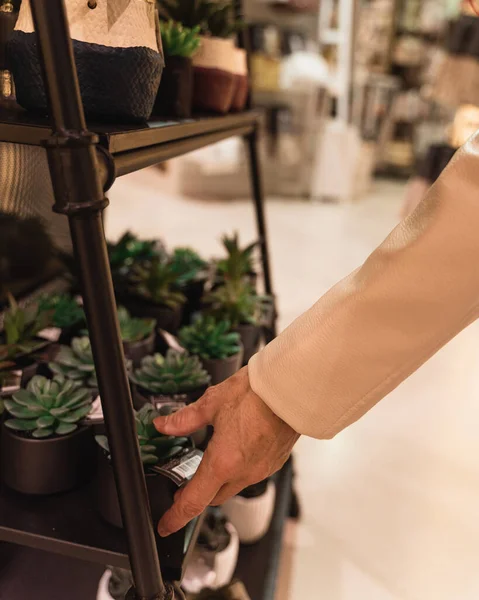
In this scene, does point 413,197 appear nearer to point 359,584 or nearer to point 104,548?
point 359,584

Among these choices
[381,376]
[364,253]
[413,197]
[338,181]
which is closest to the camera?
[381,376]

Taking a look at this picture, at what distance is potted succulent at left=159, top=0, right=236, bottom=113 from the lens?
0.90 m

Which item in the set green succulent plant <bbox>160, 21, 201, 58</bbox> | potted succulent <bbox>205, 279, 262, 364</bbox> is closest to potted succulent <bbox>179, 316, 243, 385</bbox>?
potted succulent <bbox>205, 279, 262, 364</bbox>

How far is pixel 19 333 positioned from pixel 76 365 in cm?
11

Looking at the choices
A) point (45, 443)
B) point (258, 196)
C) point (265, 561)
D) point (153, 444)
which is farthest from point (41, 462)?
point (258, 196)

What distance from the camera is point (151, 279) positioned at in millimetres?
1186

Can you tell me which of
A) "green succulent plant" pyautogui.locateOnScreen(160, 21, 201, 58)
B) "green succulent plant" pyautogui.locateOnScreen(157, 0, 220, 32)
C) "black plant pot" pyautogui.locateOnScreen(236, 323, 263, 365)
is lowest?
"black plant pot" pyautogui.locateOnScreen(236, 323, 263, 365)

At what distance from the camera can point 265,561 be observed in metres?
1.15

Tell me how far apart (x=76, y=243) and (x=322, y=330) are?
0.81 ft

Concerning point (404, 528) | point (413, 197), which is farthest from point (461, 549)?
point (413, 197)

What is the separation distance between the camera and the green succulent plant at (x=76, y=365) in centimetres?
83

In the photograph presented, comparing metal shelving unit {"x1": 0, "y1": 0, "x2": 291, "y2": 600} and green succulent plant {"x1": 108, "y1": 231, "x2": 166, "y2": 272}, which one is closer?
metal shelving unit {"x1": 0, "y1": 0, "x2": 291, "y2": 600}

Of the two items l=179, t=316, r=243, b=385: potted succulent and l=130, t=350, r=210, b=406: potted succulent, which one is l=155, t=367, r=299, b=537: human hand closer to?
l=130, t=350, r=210, b=406: potted succulent

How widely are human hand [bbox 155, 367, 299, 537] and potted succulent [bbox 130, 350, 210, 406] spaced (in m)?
0.21
